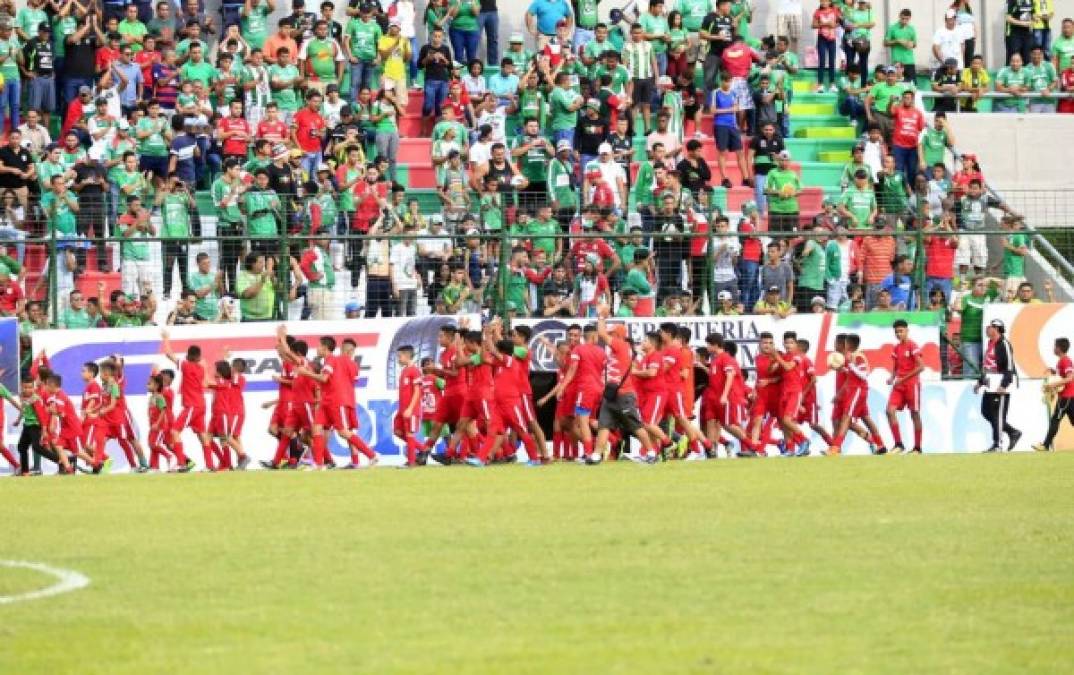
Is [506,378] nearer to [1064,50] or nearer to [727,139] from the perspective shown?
[727,139]

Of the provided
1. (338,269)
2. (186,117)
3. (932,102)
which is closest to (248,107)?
(186,117)

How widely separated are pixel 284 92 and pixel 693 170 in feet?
20.1

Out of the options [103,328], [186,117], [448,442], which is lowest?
[448,442]

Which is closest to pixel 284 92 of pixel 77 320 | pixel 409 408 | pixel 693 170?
pixel 77 320

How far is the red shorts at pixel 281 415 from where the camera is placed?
2489cm

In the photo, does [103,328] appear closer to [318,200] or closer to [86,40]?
[318,200]

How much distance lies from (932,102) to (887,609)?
26888mm

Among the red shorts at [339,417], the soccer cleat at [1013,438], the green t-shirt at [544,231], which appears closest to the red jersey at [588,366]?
the red shorts at [339,417]

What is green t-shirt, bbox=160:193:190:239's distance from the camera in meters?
26.4

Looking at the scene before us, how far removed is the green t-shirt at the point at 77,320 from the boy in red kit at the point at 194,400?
1.38 meters

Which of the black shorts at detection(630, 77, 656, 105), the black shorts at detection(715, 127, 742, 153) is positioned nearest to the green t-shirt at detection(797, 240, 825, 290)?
the black shorts at detection(715, 127, 742, 153)

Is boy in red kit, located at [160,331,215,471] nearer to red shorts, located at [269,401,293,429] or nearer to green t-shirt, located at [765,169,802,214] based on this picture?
red shorts, located at [269,401,293,429]

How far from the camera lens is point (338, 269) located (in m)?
26.7

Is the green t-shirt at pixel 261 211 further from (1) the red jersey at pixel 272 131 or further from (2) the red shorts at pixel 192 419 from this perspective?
(2) the red shorts at pixel 192 419
